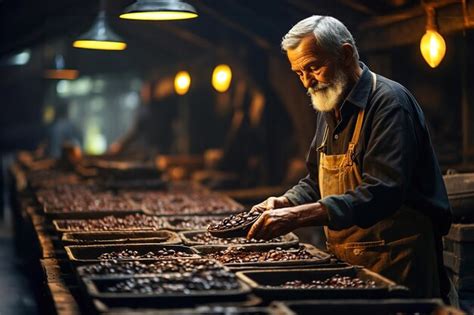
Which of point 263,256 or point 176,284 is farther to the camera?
point 263,256

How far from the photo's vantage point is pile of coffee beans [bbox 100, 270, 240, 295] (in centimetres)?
467

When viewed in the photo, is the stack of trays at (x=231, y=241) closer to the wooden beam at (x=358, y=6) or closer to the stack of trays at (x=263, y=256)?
the stack of trays at (x=263, y=256)

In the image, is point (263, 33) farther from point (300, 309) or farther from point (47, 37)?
point (300, 309)

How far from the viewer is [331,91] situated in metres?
5.75

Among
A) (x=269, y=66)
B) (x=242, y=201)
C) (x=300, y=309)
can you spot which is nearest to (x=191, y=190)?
(x=242, y=201)

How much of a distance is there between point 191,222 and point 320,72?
2977 mm

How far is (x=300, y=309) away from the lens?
14.2 feet

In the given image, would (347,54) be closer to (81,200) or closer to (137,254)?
(137,254)

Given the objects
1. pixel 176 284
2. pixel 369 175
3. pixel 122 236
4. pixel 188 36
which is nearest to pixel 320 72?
pixel 369 175

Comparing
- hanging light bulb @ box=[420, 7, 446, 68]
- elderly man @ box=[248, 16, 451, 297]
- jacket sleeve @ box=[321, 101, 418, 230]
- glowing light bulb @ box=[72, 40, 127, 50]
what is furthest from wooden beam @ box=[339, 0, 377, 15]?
jacket sleeve @ box=[321, 101, 418, 230]

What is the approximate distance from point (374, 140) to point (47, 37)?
1304cm

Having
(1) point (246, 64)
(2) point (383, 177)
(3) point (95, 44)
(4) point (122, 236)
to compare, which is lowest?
(4) point (122, 236)

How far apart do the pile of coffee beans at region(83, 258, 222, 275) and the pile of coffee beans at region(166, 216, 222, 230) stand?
6.82 feet

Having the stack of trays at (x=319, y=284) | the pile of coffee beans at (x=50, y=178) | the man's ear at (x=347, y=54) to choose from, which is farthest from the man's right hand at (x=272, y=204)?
the pile of coffee beans at (x=50, y=178)
